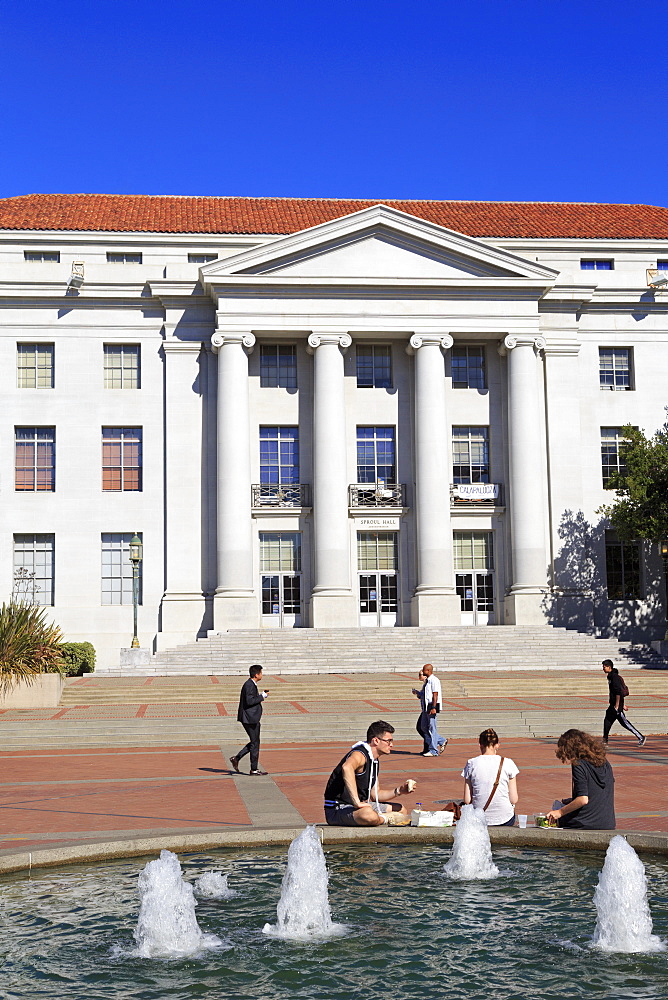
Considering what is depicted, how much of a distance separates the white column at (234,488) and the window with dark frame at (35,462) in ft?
24.3

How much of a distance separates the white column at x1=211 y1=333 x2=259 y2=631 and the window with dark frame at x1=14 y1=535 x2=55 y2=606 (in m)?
7.38

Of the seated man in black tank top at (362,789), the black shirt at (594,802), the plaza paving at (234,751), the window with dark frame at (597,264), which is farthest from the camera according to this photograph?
the window with dark frame at (597,264)

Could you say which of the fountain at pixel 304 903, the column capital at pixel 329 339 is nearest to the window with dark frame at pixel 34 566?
the column capital at pixel 329 339

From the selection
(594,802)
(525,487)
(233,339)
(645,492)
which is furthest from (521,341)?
(594,802)

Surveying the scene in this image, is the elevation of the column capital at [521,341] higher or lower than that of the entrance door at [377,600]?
higher

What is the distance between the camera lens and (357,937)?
7793mm

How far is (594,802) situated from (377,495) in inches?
1393

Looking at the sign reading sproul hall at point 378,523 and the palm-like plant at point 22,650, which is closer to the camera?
the palm-like plant at point 22,650

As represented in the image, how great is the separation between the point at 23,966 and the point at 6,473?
38.9 meters

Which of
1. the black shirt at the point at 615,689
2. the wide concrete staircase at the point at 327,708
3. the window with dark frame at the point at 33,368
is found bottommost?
the wide concrete staircase at the point at 327,708

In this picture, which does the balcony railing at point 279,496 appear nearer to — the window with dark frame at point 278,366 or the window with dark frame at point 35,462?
the window with dark frame at point 278,366

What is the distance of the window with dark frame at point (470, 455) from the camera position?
45688mm

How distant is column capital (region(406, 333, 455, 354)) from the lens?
44.5 metres

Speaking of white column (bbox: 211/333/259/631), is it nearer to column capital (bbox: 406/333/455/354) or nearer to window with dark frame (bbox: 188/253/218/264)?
column capital (bbox: 406/333/455/354)
